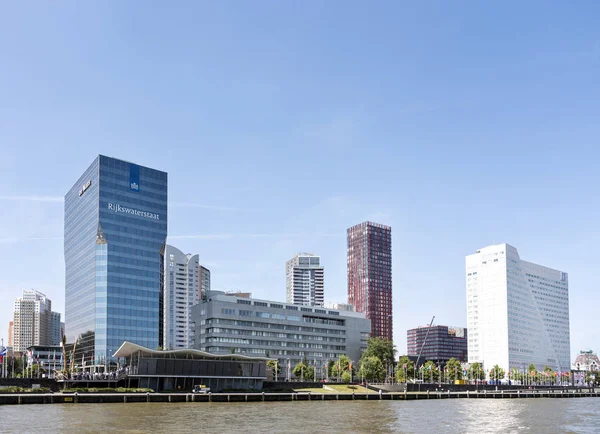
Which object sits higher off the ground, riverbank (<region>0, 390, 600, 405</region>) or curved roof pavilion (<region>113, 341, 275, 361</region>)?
curved roof pavilion (<region>113, 341, 275, 361</region>)

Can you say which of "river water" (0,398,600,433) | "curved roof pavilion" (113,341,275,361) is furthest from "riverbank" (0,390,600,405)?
"curved roof pavilion" (113,341,275,361)

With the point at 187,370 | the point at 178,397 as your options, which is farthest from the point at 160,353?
the point at 178,397

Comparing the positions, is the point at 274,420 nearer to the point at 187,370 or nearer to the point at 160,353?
the point at 160,353

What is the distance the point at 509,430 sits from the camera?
3371 inches

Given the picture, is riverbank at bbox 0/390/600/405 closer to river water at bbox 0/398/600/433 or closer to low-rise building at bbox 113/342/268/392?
river water at bbox 0/398/600/433

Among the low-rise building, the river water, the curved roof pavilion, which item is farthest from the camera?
the low-rise building

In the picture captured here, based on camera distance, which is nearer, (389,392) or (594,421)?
(594,421)

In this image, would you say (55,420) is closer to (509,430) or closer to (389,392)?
(509,430)

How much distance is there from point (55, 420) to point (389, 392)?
108723 millimetres

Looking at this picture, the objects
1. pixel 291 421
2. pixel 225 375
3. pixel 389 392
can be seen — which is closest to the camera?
→ pixel 291 421

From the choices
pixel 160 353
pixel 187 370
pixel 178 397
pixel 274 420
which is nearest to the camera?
pixel 274 420

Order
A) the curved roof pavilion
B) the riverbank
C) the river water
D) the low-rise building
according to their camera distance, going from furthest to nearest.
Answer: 1. the low-rise building
2. the curved roof pavilion
3. the riverbank
4. the river water

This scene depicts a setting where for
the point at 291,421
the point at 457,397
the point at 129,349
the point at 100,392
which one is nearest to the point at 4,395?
the point at 100,392

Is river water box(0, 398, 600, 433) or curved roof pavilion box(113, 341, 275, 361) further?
curved roof pavilion box(113, 341, 275, 361)
